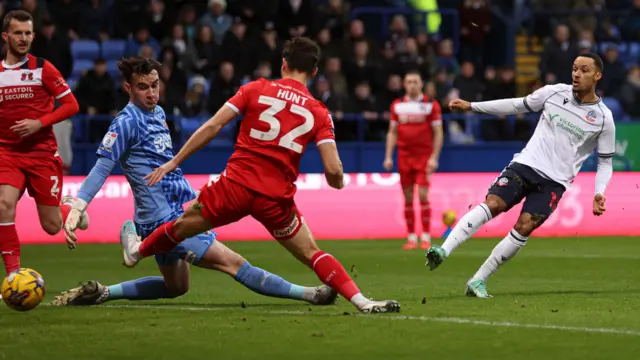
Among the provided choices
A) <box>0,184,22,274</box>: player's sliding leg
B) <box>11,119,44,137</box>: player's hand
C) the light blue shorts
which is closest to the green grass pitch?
the light blue shorts

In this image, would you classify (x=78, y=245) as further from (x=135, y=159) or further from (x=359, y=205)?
(x=135, y=159)

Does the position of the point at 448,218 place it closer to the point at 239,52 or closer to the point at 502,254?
the point at 239,52

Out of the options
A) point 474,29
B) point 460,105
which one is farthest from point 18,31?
point 474,29

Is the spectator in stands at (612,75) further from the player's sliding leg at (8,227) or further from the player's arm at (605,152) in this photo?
the player's sliding leg at (8,227)

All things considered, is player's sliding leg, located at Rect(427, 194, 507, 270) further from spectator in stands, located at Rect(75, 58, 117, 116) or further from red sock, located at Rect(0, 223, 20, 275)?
spectator in stands, located at Rect(75, 58, 117, 116)

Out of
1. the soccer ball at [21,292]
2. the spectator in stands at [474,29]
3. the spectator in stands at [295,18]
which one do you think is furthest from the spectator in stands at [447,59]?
the soccer ball at [21,292]

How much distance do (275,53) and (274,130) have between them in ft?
45.2

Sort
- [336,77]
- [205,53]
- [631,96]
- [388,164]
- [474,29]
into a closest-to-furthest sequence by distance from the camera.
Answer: [388,164], [336,77], [205,53], [631,96], [474,29]

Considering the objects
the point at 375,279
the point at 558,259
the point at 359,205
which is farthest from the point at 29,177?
the point at 359,205

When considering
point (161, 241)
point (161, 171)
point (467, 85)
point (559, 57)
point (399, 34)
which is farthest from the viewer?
point (559, 57)

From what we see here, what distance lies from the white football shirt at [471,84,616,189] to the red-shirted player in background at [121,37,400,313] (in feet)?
8.01

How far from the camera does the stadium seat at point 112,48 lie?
22.5 meters

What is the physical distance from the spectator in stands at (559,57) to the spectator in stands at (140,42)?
7600 mm

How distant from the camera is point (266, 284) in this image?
884 cm
